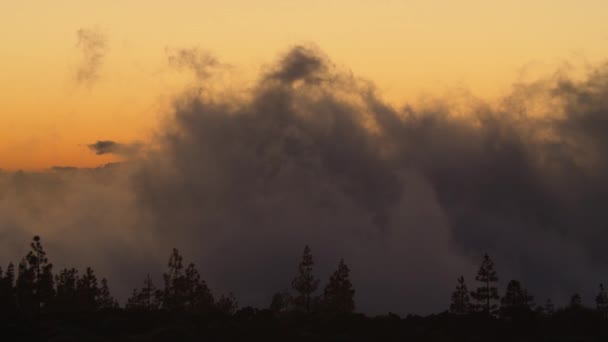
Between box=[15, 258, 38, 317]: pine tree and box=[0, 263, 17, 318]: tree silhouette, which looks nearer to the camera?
box=[0, 263, 17, 318]: tree silhouette

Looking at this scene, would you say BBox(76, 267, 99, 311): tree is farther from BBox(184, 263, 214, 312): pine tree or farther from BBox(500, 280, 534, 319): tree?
BBox(500, 280, 534, 319): tree

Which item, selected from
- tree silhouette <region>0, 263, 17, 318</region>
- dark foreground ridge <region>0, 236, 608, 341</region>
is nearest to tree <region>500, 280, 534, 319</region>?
dark foreground ridge <region>0, 236, 608, 341</region>

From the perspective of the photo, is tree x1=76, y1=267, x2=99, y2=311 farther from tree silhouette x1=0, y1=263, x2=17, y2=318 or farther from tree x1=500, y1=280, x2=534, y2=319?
tree x1=500, y1=280, x2=534, y2=319

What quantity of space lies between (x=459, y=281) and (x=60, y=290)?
264 ft

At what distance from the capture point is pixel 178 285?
17500cm

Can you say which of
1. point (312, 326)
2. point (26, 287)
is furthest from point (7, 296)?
point (312, 326)

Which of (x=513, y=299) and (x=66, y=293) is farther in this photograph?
(x=66, y=293)

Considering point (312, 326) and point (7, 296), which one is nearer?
point (312, 326)

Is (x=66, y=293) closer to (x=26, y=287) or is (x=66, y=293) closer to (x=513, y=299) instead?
(x=26, y=287)

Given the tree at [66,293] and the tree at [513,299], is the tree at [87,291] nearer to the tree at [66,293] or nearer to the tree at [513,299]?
the tree at [66,293]

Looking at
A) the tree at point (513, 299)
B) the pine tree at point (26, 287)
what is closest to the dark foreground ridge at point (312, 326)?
the tree at point (513, 299)

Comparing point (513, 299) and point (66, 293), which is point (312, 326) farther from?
point (66, 293)

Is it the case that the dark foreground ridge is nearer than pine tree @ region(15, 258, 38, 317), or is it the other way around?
the dark foreground ridge

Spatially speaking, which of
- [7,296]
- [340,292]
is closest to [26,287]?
[7,296]
